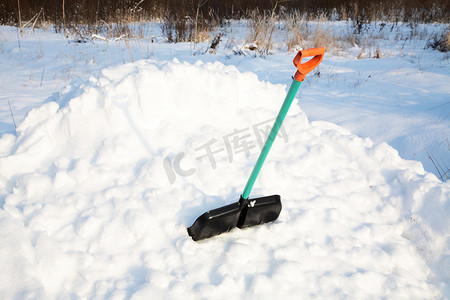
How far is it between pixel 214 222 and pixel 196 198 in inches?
10.2

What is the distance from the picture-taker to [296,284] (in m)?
1.36

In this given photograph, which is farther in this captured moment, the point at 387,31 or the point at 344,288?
the point at 387,31

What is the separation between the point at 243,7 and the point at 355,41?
517 cm

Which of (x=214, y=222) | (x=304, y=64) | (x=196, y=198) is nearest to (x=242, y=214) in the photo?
(x=214, y=222)

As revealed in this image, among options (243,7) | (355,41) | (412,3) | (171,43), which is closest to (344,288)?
(171,43)

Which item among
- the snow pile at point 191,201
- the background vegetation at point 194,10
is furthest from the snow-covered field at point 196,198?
the background vegetation at point 194,10

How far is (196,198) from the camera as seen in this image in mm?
1726

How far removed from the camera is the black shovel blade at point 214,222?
1.50 metres

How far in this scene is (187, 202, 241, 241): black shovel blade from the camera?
4.91 feet

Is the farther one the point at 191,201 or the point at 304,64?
the point at 191,201

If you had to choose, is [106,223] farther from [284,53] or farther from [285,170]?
[284,53]

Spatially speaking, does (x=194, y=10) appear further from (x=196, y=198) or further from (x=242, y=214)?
(x=242, y=214)

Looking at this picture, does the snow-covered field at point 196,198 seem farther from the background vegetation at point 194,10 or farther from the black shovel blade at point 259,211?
the background vegetation at point 194,10

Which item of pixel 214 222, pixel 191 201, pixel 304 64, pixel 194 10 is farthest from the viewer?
pixel 194 10
